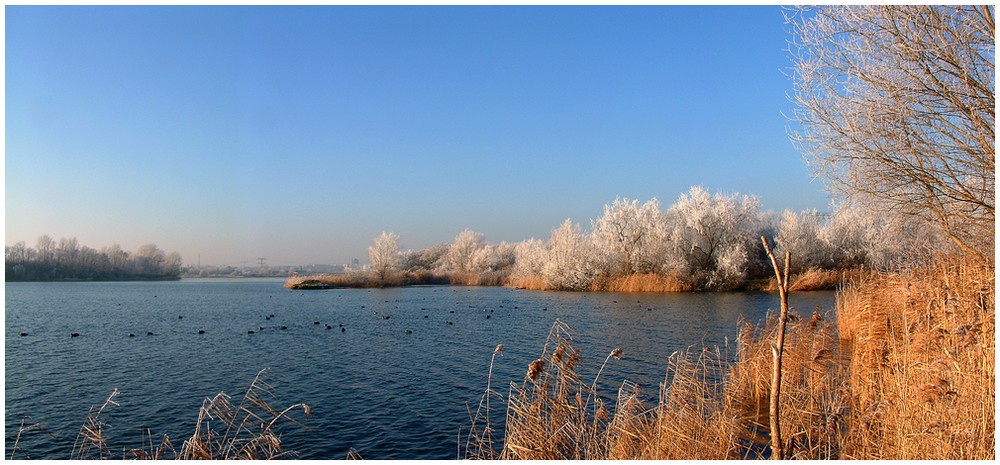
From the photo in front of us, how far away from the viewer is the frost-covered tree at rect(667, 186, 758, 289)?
42.5 metres

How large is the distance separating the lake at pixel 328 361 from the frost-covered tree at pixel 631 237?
13.0 metres

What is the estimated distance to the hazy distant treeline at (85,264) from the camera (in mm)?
66812

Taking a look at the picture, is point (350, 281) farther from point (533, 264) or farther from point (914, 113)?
point (914, 113)

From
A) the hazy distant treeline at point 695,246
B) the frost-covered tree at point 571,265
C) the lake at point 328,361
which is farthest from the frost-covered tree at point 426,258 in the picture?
the lake at point 328,361

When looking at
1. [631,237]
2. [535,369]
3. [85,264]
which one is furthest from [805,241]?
[85,264]

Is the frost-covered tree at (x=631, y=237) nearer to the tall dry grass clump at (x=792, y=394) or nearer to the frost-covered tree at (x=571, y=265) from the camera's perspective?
the frost-covered tree at (x=571, y=265)

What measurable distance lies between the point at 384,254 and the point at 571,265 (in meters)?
22.7

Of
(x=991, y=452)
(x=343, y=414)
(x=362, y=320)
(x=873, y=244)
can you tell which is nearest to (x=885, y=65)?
(x=991, y=452)

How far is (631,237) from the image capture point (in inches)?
1772

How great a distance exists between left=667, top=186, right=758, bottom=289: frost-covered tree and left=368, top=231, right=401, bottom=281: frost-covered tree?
27.3 metres

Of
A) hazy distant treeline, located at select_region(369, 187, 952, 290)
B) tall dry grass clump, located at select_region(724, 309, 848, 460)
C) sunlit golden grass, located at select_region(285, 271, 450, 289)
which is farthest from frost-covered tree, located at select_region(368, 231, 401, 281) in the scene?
tall dry grass clump, located at select_region(724, 309, 848, 460)

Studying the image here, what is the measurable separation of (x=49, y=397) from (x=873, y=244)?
4805 cm

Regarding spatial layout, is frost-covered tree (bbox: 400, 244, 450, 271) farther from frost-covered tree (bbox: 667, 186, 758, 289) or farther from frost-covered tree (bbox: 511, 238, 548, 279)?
frost-covered tree (bbox: 667, 186, 758, 289)

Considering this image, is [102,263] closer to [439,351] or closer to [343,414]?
[439,351]
